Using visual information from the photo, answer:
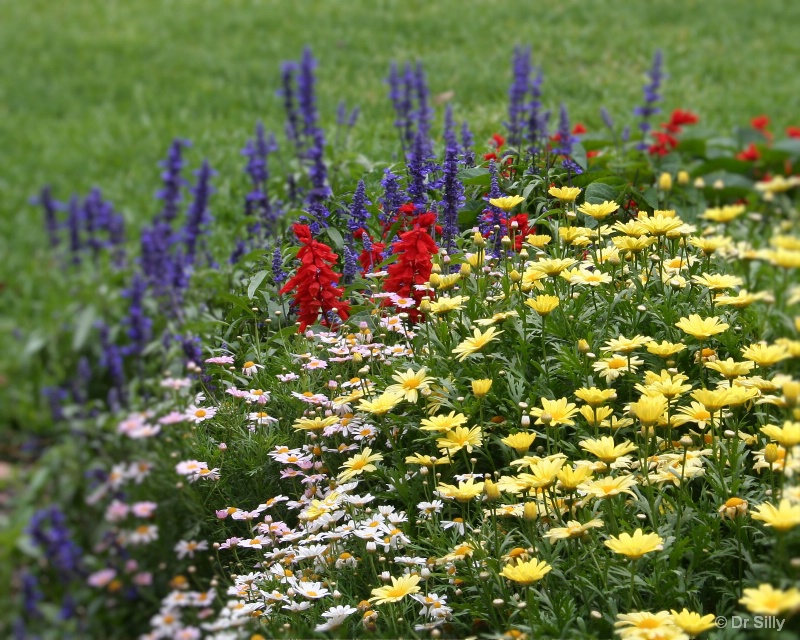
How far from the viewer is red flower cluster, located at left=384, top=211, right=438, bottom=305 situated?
3.34 m

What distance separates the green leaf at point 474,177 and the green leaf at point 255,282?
952 mm

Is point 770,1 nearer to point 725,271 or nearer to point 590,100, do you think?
point 590,100

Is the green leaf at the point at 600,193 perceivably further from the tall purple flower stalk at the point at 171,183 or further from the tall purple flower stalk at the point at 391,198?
the tall purple flower stalk at the point at 171,183

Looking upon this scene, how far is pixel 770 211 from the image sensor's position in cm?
200

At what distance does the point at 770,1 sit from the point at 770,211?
460 inches

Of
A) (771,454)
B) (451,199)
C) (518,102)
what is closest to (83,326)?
(771,454)

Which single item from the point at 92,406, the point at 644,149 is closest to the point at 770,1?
the point at 644,149

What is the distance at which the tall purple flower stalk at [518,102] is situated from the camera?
516 centimetres

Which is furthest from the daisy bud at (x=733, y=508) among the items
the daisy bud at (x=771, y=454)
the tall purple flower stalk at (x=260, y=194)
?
the tall purple flower stalk at (x=260, y=194)

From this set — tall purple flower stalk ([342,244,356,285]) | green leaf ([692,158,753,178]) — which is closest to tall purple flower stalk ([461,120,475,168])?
tall purple flower stalk ([342,244,356,285])

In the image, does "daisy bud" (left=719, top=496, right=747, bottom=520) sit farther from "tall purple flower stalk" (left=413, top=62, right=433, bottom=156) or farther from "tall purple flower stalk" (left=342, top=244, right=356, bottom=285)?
"tall purple flower stalk" (left=413, top=62, right=433, bottom=156)

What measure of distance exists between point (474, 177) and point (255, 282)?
3.54 ft

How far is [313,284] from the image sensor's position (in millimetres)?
3328

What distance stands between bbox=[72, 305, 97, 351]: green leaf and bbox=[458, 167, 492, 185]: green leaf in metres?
2.44
